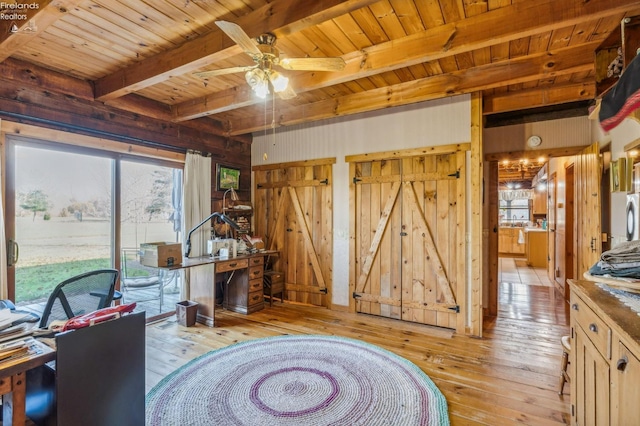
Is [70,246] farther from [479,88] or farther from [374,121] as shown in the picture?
[479,88]

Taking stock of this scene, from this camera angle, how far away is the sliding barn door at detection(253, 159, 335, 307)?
4.59 metres

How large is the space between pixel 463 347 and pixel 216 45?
3607mm

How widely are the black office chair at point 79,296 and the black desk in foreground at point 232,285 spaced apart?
142 centimetres

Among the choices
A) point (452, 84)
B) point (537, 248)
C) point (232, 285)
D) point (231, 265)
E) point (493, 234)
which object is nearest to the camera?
point (452, 84)

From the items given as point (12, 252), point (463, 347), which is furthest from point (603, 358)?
point (12, 252)

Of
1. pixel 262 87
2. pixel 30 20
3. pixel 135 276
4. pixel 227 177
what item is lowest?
pixel 135 276

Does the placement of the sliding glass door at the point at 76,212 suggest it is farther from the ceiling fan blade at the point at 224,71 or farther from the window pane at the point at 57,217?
the ceiling fan blade at the point at 224,71

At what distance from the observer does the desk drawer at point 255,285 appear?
14.3 feet

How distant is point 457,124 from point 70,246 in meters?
4.53

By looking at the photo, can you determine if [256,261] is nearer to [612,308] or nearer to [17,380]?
[17,380]

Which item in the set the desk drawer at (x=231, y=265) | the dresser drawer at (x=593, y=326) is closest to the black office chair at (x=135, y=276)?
the desk drawer at (x=231, y=265)

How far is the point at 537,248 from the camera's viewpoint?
26.5 ft

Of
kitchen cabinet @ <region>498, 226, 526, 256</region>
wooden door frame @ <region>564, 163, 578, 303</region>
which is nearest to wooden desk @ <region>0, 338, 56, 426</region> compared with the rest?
wooden door frame @ <region>564, 163, 578, 303</region>

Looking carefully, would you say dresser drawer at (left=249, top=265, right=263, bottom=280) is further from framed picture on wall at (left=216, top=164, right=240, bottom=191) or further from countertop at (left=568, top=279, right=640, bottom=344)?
countertop at (left=568, top=279, right=640, bottom=344)
